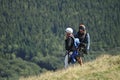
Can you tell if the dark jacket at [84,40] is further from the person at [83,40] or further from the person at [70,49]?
the person at [70,49]

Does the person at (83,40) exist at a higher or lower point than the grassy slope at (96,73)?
higher

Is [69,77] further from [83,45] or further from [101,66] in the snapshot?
[83,45]

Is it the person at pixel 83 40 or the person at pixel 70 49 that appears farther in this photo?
the person at pixel 83 40

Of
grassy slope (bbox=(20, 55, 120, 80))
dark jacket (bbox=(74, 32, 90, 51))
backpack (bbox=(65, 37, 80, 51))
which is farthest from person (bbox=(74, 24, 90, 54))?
grassy slope (bbox=(20, 55, 120, 80))

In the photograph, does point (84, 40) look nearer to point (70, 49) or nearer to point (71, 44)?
point (71, 44)

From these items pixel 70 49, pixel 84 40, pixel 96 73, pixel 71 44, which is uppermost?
pixel 84 40

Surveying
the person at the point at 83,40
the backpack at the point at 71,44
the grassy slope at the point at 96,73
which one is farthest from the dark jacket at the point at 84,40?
the grassy slope at the point at 96,73

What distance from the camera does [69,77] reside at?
15492 mm

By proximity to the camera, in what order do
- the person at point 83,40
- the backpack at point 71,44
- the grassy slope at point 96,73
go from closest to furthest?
1. the grassy slope at point 96,73
2. the backpack at point 71,44
3. the person at point 83,40

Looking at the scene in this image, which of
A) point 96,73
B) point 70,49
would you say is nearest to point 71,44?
point 70,49

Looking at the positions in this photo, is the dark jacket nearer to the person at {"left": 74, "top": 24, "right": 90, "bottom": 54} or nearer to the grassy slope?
the person at {"left": 74, "top": 24, "right": 90, "bottom": 54}

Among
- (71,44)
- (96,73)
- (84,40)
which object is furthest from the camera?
(84,40)

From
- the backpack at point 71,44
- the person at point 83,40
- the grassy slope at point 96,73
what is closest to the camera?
the grassy slope at point 96,73

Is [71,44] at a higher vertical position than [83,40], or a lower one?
lower
